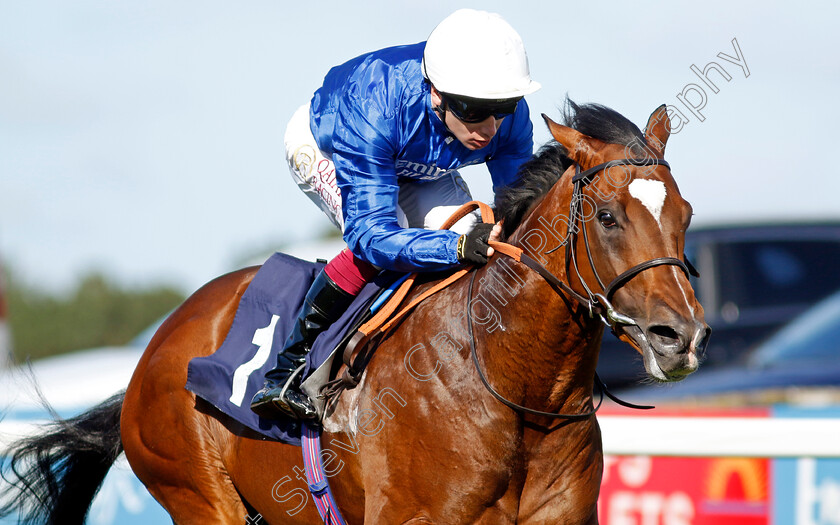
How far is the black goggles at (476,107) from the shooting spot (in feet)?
9.54

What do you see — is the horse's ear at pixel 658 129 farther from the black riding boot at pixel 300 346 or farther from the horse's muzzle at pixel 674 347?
the black riding boot at pixel 300 346

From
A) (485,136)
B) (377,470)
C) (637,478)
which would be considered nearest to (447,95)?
(485,136)

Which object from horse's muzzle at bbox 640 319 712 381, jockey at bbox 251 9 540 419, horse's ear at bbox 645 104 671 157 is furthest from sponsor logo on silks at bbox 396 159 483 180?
horse's muzzle at bbox 640 319 712 381

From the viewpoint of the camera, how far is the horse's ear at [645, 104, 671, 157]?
8.76 feet

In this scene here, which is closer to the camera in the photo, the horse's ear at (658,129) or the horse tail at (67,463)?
the horse's ear at (658,129)

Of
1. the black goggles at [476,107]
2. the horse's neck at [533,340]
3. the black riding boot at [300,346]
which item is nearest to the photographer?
the horse's neck at [533,340]

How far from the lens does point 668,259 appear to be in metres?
2.37

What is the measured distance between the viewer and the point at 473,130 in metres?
3.02

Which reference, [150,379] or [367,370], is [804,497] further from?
[150,379]

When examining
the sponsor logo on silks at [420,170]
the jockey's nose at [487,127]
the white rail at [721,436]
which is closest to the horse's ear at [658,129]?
the jockey's nose at [487,127]

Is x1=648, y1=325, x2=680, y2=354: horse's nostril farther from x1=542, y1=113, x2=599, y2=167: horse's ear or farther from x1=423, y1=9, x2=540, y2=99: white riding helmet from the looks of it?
x1=423, y1=9, x2=540, y2=99: white riding helmet

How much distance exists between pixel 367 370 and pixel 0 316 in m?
6.86

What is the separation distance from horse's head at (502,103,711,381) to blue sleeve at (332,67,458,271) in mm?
316

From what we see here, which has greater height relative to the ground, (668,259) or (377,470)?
(668,259)
